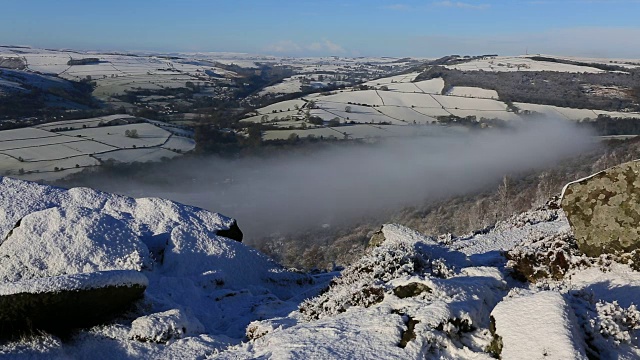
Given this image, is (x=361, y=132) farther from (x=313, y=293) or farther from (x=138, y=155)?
(x=313, y=293)

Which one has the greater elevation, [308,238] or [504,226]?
[504,226]

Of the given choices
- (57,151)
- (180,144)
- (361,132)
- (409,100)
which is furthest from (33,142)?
(409,100)

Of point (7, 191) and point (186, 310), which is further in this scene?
point (7, 191)

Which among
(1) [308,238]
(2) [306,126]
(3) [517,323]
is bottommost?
(1) [308,238]

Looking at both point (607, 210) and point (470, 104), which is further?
point (470, 104)

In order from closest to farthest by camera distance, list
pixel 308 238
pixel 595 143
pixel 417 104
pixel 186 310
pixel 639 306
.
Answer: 1. pixel 639 306
2. pixel 186 310
3. pixel 308 238
4. pixel 595 143
5. pixel 417 104

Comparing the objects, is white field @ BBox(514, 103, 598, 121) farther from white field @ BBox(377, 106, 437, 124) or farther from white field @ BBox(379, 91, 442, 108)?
white field @ BBox(377, 106, 437, 124)

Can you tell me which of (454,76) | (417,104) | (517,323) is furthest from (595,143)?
(517,323)

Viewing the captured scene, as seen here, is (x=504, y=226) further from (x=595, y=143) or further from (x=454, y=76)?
(x=454, y=76)
